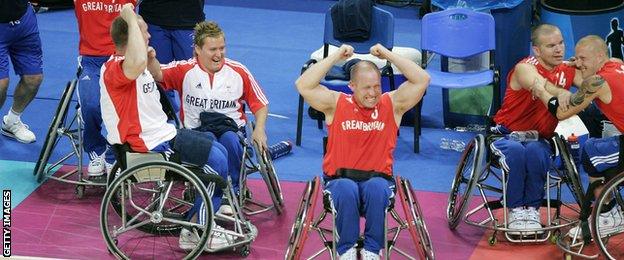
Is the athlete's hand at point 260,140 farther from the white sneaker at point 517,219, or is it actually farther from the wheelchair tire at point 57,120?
the white sneaker at point 517,219

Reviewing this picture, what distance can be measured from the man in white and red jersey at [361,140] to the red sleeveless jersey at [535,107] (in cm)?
96

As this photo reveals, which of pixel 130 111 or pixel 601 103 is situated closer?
pixel 130 111

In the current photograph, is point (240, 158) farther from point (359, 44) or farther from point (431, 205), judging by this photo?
point (359, 44)

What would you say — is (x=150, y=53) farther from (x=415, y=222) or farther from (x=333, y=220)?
(x=415, y=222)

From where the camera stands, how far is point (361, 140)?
6922 millimetres

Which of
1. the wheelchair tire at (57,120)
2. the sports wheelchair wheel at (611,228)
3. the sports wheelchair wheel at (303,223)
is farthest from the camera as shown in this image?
the wheelchair tire at (57,120)

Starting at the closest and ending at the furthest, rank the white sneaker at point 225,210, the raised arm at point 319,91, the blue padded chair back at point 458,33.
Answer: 1. the raised arm at point 319,91
2. the white sneaker at point 225,210
3. the blue padded chair back at point 458,33

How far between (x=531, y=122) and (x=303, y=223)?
2023 millimetres

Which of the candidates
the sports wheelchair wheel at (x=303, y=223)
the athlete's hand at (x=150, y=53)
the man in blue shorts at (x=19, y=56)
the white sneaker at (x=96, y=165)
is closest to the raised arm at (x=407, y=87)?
the sports wheelchair wheel at (x=303, y=223)

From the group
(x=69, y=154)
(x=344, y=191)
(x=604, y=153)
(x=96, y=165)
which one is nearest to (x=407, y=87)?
(x=344, y=191)

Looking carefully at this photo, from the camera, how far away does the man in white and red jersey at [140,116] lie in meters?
7.03

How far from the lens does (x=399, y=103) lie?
7.03 m

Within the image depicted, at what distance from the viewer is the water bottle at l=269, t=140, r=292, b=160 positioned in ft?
30.2

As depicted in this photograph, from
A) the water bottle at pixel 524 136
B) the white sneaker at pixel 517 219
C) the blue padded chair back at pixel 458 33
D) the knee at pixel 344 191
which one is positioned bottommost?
the white sneaker at pixel 517 219
